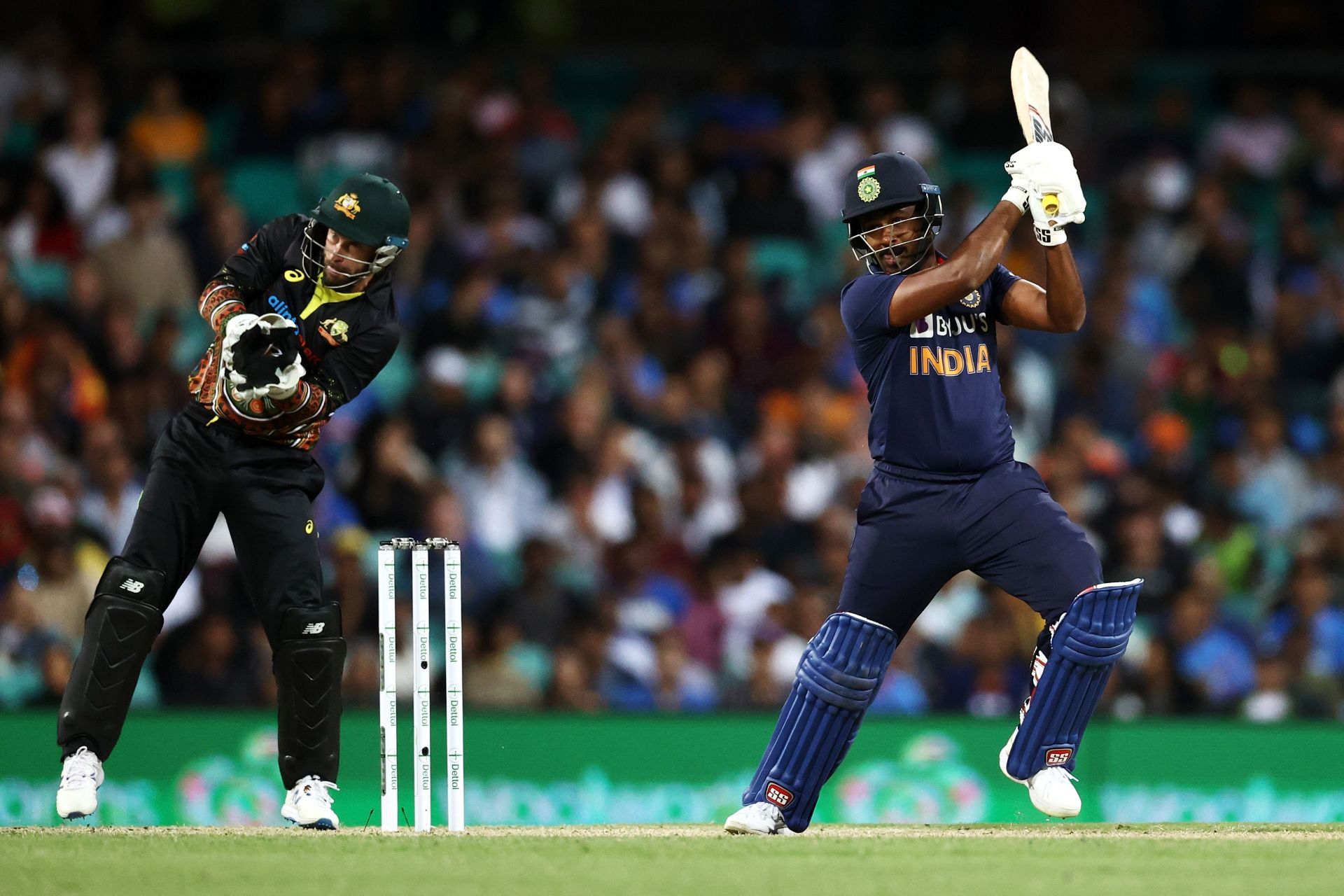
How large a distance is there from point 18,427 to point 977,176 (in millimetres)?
6510

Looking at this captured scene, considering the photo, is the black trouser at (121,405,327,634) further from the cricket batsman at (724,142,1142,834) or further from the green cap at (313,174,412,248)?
the cricket batsman at (724,142,1142,834)

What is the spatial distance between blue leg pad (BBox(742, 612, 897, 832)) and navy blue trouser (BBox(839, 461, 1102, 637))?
0.08 meters

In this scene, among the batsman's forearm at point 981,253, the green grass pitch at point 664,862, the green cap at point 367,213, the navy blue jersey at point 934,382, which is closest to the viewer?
the green grass pitch at point 664,862

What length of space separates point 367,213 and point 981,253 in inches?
79.6

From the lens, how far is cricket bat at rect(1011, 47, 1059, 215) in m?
6.29

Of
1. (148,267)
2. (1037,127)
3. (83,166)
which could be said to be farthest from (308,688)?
(83,166)

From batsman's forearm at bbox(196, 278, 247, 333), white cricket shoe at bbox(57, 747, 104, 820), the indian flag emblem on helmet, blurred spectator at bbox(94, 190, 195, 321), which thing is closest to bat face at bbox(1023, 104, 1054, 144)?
the indian flag emblem on helmet

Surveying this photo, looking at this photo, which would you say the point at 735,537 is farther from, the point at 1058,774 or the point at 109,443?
the point at 1058,774

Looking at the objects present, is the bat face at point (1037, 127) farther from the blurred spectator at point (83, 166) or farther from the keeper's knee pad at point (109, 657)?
the blurred spectator at point (83, 166)

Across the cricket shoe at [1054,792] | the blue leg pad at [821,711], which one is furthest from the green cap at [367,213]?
the cricket shoe at [1054,792]

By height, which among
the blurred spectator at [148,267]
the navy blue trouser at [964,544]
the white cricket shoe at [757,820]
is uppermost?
the blurred spectator at [148,267]

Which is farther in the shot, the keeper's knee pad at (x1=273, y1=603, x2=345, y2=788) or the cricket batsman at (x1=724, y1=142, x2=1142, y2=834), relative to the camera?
the keeper's knee pad at (x1=273, y1=603, x2=345, y2=788)

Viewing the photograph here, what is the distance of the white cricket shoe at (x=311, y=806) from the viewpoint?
6.38m

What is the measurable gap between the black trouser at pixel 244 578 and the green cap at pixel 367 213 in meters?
0.77
